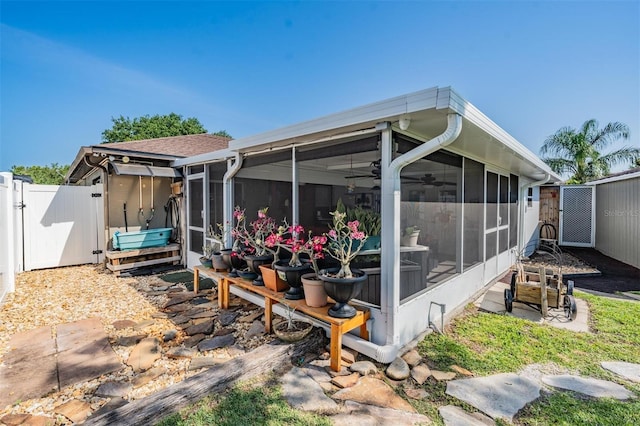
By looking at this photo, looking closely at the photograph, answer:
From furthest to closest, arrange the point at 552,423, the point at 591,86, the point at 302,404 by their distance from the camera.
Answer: the point at 591,86, the point at 302,404, the point at 552,423

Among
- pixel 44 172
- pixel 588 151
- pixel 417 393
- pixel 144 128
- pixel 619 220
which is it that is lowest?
pixel 417 393

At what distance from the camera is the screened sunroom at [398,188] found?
2.72 meters

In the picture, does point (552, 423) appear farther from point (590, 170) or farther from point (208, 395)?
point (590, 170)

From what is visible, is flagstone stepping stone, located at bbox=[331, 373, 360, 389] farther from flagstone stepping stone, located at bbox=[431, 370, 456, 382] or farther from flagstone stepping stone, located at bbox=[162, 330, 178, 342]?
flagstone stepping stone, located at bbox=[162, 330, 178, 342]

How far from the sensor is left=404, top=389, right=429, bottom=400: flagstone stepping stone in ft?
7.55

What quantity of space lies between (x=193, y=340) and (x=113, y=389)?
877 mm

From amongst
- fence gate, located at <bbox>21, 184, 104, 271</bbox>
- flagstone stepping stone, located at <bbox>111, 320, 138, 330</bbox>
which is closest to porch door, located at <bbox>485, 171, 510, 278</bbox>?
flagstone stepping stone, located at <bbox>111, 320, 138, 330</bbox>

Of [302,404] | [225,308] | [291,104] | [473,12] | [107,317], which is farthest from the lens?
[291,104]

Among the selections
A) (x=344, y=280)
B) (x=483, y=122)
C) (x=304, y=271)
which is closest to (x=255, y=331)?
(x=304, y=271)

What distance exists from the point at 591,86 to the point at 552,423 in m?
11.5

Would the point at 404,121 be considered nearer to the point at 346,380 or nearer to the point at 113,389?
the point at 346,380

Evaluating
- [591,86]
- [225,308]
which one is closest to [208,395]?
[225,308]

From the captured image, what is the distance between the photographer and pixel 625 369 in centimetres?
271

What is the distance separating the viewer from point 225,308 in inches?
162
